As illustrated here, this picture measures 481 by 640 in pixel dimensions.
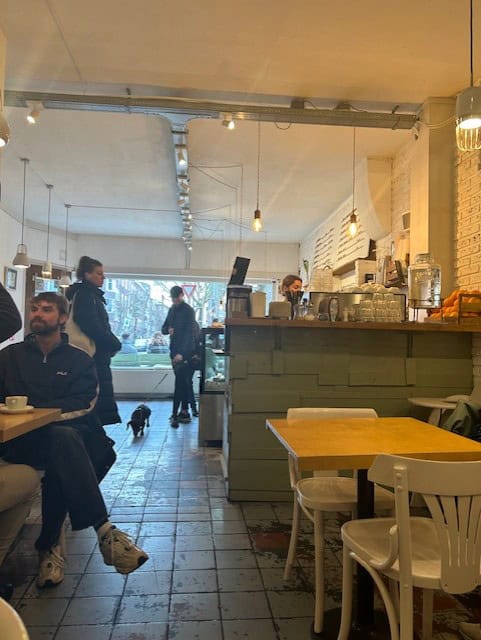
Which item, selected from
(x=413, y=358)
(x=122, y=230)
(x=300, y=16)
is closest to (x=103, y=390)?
(x=413, y=358)

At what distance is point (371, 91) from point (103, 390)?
312 cm

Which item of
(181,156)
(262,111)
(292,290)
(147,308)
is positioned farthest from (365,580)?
(147,308)

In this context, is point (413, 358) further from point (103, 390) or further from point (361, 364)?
Answer: point (103, 390)

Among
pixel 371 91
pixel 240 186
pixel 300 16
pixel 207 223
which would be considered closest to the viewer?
pixel 300 16

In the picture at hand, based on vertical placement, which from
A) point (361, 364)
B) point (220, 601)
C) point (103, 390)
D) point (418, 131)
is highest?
point (418, 131)

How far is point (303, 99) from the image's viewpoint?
12.7 feet

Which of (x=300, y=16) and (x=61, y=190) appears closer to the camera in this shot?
(x=300, y=16)

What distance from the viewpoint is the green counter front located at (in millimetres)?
3215

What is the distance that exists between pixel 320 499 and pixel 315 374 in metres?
1.41

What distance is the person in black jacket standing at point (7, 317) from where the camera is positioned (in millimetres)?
2004

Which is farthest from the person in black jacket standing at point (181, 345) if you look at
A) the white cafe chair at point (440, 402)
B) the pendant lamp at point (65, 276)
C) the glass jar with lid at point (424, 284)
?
the white cafe chair at point (440, 402)

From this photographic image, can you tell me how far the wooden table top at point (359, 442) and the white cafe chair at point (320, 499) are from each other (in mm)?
158

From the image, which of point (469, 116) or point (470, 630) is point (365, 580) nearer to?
point (470, 630)

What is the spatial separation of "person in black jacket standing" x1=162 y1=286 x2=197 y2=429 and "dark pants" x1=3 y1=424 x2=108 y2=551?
3650mm
